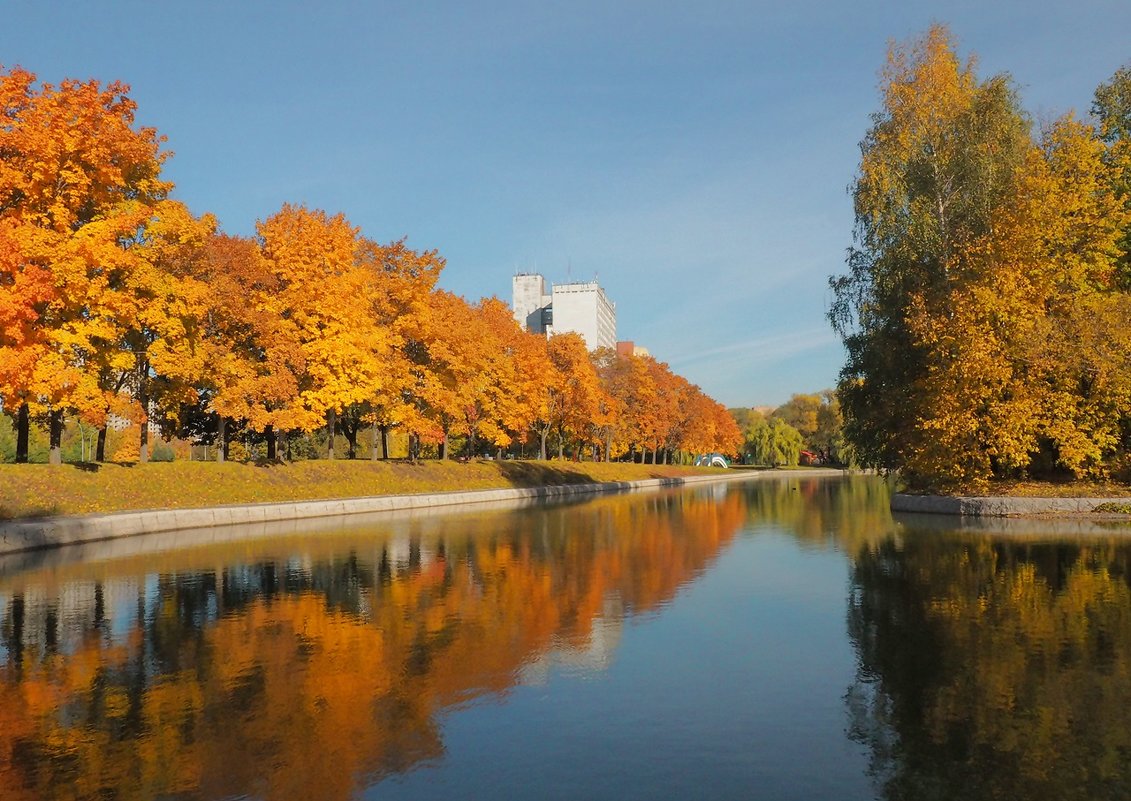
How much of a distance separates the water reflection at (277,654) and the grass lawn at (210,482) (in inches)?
388

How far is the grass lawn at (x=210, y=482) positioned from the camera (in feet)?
93.4

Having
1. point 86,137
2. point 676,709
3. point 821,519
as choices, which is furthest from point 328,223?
point 676,709

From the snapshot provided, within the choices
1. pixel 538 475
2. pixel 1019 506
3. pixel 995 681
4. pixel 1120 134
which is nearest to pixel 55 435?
pixel 995 681

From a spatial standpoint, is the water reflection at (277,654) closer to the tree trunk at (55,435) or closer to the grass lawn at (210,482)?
the grass lawn at (210,482)

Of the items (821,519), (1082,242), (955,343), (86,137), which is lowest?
(821,519)

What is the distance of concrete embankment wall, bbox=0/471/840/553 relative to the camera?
79.6 feet

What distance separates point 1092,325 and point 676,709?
2900 cm

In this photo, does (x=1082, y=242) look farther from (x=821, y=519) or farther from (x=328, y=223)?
(x=328, y=223)

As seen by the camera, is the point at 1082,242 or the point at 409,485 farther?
the point at 409,485

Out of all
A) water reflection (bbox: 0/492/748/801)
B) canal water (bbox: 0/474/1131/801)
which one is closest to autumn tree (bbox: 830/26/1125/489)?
canal water (bbox: 0/474/1131/801)

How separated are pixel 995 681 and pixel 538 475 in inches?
2171

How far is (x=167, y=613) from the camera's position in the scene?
46.3ft

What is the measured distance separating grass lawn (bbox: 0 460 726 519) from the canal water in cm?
1001

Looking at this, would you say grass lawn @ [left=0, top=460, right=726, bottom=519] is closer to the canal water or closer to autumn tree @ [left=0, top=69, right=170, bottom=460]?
autumn tree @ [left=0, top=69, right=170, bottom=460]
